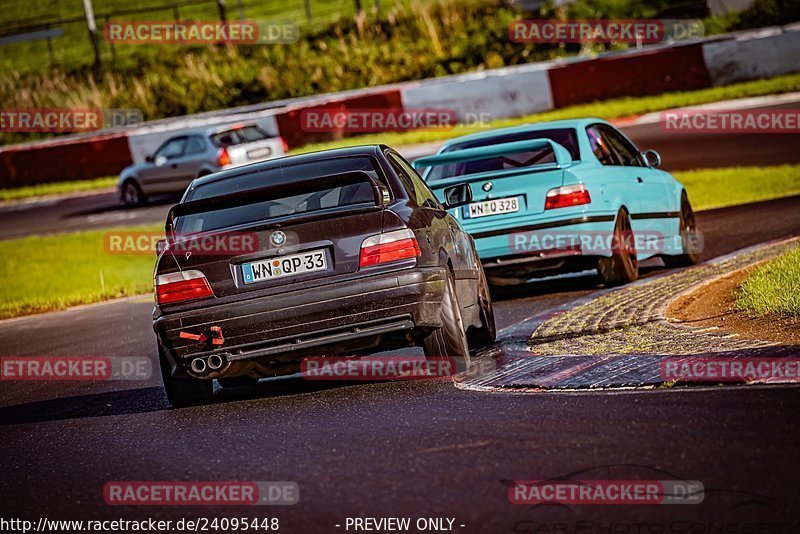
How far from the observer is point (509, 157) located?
489 inches

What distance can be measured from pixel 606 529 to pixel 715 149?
1870 cm

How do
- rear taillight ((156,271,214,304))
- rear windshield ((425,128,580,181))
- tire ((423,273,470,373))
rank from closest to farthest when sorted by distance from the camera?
1. rear taillight ((156,271,214,304))
2. tire ((423,273,470,373))
3. rear windshield ((425,128,580,181))

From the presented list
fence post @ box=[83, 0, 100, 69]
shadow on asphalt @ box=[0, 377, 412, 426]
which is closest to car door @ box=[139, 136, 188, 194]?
fence post @ box=[83, 0, 100, 69]

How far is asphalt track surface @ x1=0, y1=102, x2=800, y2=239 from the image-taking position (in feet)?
69.6

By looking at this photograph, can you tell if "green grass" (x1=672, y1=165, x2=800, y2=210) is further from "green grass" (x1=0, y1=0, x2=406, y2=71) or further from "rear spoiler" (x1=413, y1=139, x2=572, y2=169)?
"green grass" (x1=0, y1=0, x2=406, y2=71)

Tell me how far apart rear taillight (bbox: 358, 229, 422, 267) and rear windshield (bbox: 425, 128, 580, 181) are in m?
4.08

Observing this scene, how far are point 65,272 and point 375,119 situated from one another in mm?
11452

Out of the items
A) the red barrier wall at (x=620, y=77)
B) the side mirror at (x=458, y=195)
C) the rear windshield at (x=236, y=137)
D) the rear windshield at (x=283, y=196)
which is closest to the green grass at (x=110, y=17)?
the red barrier wall at (x=620, y=77)

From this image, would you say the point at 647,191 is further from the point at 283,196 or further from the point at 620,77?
the point at 620,77

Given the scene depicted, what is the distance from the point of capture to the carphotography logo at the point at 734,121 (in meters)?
23.7

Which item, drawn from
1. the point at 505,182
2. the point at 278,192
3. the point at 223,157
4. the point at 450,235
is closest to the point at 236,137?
the point at 223,157

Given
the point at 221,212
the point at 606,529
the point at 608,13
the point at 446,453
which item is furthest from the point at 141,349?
the point at 608,13

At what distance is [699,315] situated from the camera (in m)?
9.18

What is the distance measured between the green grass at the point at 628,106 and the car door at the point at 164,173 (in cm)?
281
